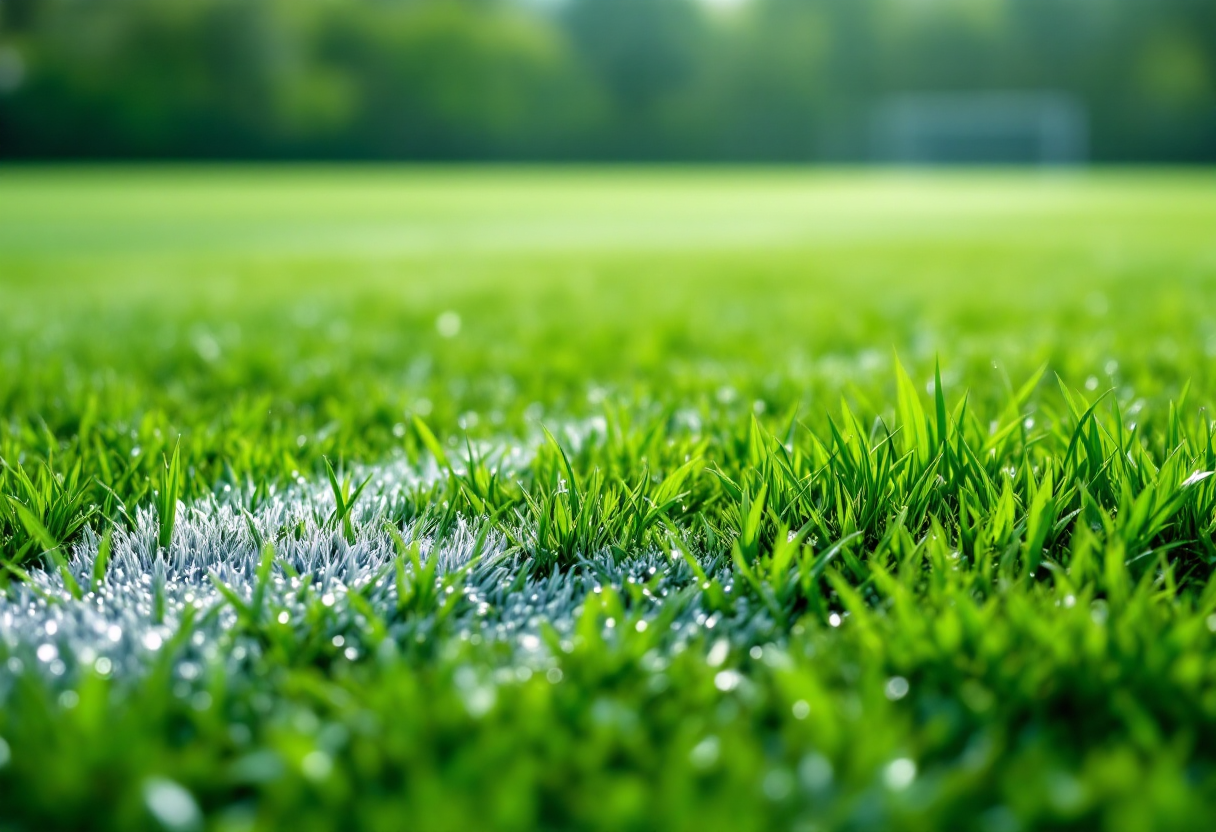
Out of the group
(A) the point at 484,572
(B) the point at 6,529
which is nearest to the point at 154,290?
(B) the point at 6,529

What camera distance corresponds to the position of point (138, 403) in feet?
6.65

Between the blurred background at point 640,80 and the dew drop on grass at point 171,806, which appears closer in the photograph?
the dew drop on grass at point 171,806

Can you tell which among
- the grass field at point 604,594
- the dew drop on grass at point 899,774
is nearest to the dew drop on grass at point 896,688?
the grass field at point 604,594

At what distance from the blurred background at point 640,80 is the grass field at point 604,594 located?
1528 inches

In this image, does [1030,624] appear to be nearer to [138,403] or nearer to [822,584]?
[822,584]

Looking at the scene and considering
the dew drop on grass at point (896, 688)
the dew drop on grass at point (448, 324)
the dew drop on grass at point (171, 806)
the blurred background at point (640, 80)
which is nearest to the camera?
the dew drop on grass at point (171, 806)

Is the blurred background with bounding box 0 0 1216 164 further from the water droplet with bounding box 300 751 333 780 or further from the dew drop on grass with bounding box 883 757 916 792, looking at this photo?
the dew drop on grass with bounding box 883 757 916 792

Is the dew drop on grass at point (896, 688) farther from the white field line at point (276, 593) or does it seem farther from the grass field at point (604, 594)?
the white field line at point (276, 593)

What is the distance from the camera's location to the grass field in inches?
30.1

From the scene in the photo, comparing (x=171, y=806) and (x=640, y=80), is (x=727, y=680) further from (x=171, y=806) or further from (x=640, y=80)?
(x=640, y=80)

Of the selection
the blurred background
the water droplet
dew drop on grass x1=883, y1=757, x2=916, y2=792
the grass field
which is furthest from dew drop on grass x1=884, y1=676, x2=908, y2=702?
the blurred background

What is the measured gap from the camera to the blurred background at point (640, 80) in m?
37.7

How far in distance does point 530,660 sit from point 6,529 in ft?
2.52

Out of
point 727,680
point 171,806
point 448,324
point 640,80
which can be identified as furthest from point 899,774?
point 640,80
